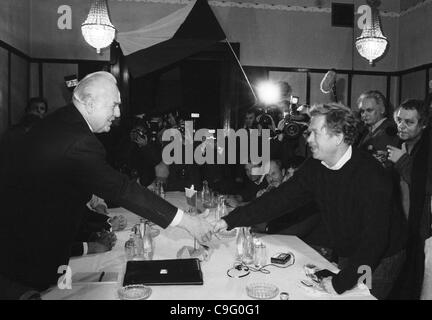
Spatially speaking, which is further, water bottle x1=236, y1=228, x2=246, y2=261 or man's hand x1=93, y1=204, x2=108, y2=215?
man's hand x1=93, y1=204, x2=108, y2=215

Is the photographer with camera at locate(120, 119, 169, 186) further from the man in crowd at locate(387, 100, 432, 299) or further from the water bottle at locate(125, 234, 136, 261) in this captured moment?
the man in crowd at locate(387, 100, 432, 299)

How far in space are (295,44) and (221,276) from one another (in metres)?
5.45

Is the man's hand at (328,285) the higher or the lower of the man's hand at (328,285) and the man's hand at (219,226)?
the lower

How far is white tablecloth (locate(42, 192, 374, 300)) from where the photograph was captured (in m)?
1.70

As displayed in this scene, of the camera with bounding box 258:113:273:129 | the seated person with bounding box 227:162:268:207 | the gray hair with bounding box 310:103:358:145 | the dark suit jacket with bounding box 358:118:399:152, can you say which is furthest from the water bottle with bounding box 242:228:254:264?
the camera with bounding box 258:113:273:129

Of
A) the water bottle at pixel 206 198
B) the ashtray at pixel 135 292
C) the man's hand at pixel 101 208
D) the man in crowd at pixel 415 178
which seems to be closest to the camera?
the ashtray at pixel 135 292

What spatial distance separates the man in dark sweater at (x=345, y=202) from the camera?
6.14ft

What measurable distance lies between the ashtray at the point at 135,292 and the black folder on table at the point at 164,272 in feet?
0.31

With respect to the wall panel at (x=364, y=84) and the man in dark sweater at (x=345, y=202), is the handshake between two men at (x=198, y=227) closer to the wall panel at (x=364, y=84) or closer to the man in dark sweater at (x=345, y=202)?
the man in dark sweater at (x=345, y=202)

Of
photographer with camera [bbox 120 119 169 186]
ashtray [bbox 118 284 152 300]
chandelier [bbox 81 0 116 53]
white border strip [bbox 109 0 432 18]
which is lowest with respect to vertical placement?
ashtray [bbox 118 284 152 300]

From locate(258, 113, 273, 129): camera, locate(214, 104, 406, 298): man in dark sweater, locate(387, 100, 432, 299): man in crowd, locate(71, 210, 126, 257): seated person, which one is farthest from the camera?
locate(258, 113, 273, 129): camera

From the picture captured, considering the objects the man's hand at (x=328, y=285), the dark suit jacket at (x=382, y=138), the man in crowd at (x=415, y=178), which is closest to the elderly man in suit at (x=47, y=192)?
the man's hand at (x=328, y=285)

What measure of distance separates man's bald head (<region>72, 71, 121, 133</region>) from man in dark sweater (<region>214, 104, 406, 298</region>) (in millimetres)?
875

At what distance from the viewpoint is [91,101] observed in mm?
1956
